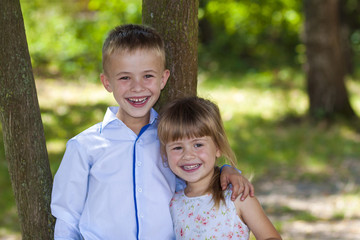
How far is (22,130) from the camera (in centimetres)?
258

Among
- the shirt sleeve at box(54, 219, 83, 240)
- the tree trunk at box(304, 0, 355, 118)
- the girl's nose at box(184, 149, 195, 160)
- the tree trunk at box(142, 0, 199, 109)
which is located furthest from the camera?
the tree trunk at box(304, 0, 355, 118)

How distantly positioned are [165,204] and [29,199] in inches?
27.3

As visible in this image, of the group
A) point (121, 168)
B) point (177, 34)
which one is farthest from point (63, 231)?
point (177, 34)

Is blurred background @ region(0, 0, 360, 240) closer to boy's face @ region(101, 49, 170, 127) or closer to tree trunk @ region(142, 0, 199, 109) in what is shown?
tree trunk @ region(142, 0, 199, 109)

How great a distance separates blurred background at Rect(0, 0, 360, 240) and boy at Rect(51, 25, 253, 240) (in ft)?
1.65

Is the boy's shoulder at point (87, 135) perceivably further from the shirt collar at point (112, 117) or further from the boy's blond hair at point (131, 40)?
the boy's blond hair at point (131, 40)

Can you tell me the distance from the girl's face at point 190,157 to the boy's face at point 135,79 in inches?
9.3

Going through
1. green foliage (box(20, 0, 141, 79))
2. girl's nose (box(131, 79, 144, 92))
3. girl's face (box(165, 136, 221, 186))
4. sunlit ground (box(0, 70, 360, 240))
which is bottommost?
sunlit ground (box(0, 70, 360, 240))

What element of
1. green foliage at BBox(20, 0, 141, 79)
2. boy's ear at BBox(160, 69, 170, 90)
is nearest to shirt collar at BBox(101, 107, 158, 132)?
boy's ear at BBox(160, 69, 170, 90)

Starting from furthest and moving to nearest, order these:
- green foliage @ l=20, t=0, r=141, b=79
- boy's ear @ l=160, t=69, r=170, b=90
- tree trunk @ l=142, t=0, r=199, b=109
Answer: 1. green foliage @ l=20, t=0, r=141, b=79
2. tree trunk @ l=142, t=0, r=199, b=109
3. boy's ear @ l=160, t=69, r=170, b=90

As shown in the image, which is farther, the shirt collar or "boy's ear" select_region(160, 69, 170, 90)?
"boy's ear" select_region(160, 69, 170, 90)

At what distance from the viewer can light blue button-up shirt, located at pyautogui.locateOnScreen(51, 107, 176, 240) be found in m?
2.43

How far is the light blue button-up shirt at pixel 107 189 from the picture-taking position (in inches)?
95.6

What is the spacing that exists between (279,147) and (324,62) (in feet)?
5.50
